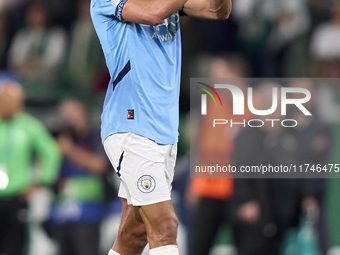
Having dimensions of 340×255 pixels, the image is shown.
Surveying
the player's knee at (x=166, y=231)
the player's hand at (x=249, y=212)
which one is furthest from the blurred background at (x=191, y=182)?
the player's knee at (x=166, y=231)

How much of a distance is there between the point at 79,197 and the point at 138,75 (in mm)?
4141

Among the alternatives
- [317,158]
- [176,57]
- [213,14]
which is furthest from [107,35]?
[317,158]

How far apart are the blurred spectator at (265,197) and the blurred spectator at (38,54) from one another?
2872mm

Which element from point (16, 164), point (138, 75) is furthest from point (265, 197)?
point (138, 75)

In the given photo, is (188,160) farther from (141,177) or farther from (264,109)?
(141,177)

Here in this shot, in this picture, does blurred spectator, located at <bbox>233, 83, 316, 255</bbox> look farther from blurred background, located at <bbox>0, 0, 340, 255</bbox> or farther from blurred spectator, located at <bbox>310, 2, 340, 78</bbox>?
blurred spectator, located at <bbox>310, 2, 340, 78</bbox>

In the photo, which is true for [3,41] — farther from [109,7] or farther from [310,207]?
[109,7]

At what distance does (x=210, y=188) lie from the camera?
6883mm

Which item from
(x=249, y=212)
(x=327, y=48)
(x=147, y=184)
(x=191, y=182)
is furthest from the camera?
(x=327, y=48)

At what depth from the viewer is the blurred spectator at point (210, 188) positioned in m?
6.86

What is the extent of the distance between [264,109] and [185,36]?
1.79m

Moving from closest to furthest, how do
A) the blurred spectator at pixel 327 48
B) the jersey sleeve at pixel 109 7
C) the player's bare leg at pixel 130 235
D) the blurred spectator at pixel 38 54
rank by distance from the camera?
the jersey sleeve at pixel 109 7, the player's bare leg at pixel 130 235, the blurred spectator at pixel 327 48, the blurred spectator at pixel 38 54

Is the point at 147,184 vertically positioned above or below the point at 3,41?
below

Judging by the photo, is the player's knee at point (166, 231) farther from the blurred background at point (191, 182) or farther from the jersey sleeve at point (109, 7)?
the blurred background at point (191, 182)
